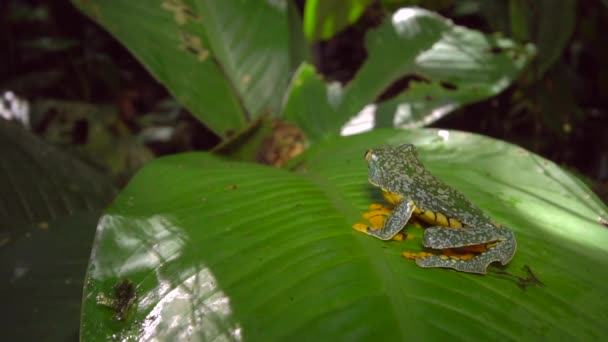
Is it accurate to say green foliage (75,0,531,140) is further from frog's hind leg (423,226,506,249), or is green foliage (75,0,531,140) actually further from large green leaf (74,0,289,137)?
frog's hind leg (423,226,506,249)

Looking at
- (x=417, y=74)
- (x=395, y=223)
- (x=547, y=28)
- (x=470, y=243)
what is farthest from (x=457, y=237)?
(x=547, y=28)

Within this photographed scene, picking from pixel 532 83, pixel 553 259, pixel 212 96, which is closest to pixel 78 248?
pixel 212 96

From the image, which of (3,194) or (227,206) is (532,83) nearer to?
(227,206)

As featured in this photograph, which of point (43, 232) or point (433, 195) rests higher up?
point (433, 195)

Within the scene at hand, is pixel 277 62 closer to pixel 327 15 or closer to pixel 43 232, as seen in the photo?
pixel 327 15

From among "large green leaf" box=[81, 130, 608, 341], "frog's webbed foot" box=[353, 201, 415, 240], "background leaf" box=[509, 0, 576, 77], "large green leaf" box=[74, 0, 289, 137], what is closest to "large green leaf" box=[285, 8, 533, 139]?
"large green leaf" box=[74, 0, 289, 137]

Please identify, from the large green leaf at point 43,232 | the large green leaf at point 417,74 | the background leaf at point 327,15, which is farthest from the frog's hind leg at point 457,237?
the background leaf at point 327,15
